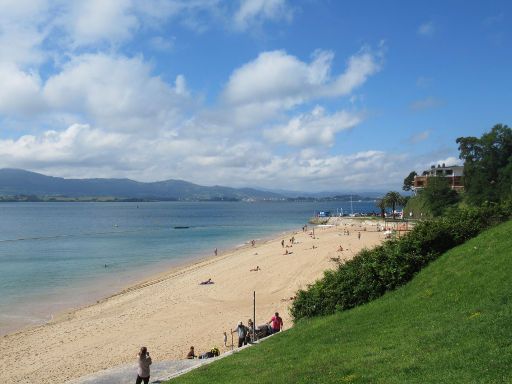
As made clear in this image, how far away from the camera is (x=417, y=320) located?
11.7 meters

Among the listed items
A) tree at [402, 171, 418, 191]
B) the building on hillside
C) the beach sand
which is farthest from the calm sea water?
tree at [402, 171, 418, 191]

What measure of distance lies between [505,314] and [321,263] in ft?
111

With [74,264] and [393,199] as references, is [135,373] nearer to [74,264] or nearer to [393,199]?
[74,264]

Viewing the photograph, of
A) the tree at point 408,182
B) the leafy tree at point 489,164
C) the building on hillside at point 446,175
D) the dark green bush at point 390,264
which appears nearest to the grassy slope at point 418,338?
the dark green bush at point 390,264

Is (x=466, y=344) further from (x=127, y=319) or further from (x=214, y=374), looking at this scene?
(x=127, y=319)

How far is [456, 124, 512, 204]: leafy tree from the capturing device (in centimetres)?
6191

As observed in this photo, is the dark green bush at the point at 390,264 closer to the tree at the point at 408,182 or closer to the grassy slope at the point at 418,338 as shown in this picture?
the grassy slope at the point at 418,338

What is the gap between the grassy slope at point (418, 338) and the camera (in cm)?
830

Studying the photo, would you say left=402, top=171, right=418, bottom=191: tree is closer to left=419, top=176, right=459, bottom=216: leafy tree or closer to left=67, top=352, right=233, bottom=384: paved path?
left=419, top=176, right=459, bottom=216: leafy tree

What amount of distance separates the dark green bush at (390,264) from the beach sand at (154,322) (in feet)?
22.0

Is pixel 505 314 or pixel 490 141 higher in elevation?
pixel 490 141

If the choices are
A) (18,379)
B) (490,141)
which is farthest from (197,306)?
(490,141)

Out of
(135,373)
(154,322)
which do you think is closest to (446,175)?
(154,322)

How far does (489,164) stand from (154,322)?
5878 centimetres
